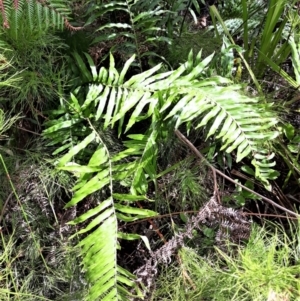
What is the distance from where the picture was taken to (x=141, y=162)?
4.10ft

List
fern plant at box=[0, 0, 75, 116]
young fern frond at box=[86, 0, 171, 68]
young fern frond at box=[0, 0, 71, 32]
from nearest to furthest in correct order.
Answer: young fern frond at box=[0, 0, 71, 32], fern plant at box=[0, 0, 75, 116], young fern frond at box=[86, 0, 171, 68]

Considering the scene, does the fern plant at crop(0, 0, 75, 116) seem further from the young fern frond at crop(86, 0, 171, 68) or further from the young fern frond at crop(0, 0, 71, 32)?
the young fern frond at crop(86, 0, 171, 68)

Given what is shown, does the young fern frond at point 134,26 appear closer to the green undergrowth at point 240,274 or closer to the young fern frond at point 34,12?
the young fern frond at point 34,12

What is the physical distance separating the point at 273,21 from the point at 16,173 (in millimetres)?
923

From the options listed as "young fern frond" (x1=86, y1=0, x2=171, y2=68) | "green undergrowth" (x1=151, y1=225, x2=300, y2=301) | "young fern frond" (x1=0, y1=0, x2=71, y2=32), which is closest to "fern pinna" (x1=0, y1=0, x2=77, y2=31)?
"young fern frond" (x1=0, y1=0, x2=71, y2=32)

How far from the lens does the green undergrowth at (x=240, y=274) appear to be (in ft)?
3.76

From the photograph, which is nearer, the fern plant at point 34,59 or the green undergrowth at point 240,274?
the green undergrowth at point 240,274

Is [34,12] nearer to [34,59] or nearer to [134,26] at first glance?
[34,59]

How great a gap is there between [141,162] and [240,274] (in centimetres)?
39

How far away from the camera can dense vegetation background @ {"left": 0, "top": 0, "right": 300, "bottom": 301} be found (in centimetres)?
120

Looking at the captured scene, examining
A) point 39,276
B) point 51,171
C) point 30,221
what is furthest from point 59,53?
point 39,276

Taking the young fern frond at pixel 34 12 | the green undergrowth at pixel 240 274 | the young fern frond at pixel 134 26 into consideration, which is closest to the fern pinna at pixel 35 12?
the young fern frond at pixel 34 12

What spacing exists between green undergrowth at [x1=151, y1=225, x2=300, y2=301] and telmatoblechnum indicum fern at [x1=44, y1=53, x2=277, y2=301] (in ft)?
0.46

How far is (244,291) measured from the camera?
4.00 feet
